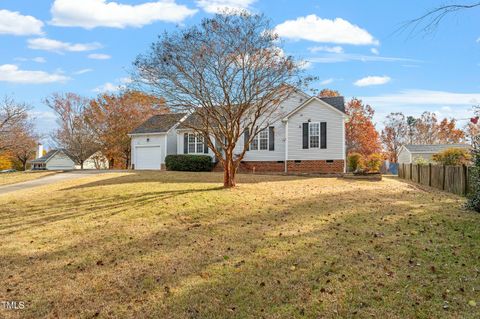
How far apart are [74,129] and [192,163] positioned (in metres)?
21.8

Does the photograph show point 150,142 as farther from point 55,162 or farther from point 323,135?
point 55,162

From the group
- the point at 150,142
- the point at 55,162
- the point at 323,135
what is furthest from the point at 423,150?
the point at 55,162

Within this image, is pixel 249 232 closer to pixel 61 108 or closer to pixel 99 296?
pixel 99 296

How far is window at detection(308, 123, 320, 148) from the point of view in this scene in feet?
73.7

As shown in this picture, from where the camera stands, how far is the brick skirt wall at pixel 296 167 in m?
22.0

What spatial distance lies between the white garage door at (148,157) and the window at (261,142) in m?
8.52

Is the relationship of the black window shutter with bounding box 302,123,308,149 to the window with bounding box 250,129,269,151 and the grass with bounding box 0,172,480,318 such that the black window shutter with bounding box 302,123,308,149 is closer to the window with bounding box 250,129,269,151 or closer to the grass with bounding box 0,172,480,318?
the window with bounding box 250,129,269,151

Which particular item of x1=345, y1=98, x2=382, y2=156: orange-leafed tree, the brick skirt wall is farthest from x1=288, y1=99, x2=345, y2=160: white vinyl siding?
x1=345, y1=98, x2=382, y2=156: orange-leafed tree

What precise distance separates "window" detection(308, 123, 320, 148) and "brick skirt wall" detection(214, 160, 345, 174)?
1158mm

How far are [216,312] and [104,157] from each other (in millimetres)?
42104

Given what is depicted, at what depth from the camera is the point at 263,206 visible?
10320mm

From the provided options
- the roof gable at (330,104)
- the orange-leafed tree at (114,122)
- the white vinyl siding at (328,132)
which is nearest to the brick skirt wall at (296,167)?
the white vinyl siding at (328,132)

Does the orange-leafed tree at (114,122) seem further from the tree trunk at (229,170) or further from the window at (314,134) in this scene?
the tree trunk at (229,170)

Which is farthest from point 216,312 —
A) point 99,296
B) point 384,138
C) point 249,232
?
point 384,138
